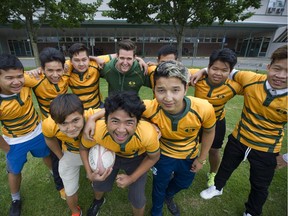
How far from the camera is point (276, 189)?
2975 mm

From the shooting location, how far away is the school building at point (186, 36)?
23325 millimetres

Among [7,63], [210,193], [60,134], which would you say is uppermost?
[7,63]

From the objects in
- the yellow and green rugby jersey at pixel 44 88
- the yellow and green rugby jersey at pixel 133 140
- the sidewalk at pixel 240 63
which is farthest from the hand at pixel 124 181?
the sidewalk at pixel 240 63

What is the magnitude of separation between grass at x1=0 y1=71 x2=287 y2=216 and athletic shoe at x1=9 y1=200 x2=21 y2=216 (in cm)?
7

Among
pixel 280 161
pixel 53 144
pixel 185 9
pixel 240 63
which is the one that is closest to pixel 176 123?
pixel 280 161

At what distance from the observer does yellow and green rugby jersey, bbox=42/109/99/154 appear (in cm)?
205

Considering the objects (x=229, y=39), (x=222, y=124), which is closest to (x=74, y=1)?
(x=222, y=124)

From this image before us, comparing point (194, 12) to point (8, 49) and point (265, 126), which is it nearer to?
point (265, 126)

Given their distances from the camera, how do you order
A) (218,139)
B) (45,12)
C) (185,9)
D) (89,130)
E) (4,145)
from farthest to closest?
(45,12) → (185,9) → (218,139) → (4,145) → (89,130)

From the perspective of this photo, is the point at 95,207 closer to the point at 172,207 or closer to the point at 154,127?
the point at 172,207

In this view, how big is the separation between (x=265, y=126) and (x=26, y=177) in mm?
3583

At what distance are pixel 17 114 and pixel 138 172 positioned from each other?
5.32 feet

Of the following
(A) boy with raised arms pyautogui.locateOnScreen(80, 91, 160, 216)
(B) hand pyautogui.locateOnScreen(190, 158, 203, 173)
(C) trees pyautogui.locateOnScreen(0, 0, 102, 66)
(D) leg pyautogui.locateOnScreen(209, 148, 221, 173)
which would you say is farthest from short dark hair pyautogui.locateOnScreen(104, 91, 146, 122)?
(C) trees pyautogui.locateOnScreen(0, 0, 102, 66)

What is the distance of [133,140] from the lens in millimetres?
1926
